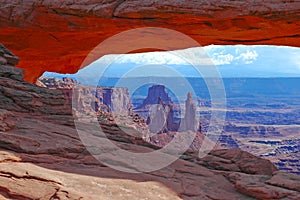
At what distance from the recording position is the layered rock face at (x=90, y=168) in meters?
6.07

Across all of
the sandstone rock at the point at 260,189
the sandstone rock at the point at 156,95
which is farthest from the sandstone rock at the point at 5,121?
the sandstone rock at the point at 156,95

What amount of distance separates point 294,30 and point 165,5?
402 cm

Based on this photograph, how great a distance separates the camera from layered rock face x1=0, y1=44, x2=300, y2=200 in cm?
607

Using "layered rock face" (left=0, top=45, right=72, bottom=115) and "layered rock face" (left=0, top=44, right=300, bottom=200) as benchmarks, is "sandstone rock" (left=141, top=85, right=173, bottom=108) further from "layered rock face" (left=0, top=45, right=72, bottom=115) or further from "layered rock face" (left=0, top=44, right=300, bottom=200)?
"layered rock face" (left=0, top=44, right=300, bottom=200)

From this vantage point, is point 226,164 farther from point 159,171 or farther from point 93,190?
point 93,190

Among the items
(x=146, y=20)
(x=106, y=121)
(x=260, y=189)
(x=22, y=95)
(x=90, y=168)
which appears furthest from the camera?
(x=106, y=121)

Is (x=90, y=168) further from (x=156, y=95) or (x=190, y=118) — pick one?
(x=156, y=95)

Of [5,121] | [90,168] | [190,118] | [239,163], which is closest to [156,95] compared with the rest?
[190,118]

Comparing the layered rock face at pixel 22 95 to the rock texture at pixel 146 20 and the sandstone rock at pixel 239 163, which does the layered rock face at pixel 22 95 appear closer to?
the rock texture at pixel 146 20

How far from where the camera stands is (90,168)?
718 centimetres

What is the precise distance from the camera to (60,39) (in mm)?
14492

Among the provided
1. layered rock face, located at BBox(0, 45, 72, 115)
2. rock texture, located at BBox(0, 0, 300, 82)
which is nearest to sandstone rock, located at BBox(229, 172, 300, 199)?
layered rock face, located at BBox(0, 45, 72, 115)

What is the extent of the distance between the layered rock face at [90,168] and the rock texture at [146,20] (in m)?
3.69

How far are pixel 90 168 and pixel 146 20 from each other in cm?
625
